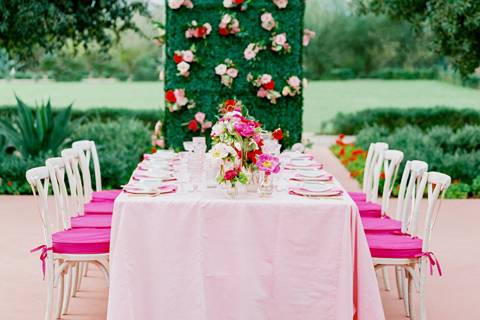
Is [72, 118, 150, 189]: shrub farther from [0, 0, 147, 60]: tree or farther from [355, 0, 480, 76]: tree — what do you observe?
[355, 0, 480, 76]: tree

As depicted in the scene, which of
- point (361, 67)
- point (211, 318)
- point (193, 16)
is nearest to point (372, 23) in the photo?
point (361, 67)

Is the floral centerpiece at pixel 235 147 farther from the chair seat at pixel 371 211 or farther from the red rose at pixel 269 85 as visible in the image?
the red rose at pixel 269 85

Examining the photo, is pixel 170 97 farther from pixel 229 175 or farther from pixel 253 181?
pixel 229 175

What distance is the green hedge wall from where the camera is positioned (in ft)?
24.1

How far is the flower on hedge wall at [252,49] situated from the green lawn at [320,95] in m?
6.92

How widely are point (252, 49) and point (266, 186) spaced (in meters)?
3.26

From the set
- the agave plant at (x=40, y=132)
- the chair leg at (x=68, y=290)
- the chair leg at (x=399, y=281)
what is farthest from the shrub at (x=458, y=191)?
the chair leg at (x=68, y=290)

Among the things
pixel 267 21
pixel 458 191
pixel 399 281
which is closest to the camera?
pixel 399 281

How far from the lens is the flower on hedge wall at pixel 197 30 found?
7309mm

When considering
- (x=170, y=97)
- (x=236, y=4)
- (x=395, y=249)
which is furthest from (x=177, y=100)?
(x=395, y=249)

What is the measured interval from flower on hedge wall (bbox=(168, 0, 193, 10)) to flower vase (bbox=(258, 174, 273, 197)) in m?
3.41

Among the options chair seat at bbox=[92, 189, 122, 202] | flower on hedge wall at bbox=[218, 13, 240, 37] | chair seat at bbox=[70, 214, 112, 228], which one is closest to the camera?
chair seat at bbox=[70, 214, 112, 228]

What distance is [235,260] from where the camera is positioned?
414 centimetres

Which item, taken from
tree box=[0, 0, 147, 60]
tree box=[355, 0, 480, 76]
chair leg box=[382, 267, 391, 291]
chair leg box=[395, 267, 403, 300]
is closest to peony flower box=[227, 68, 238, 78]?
chair leg box=[382, 267, 391, 291]
